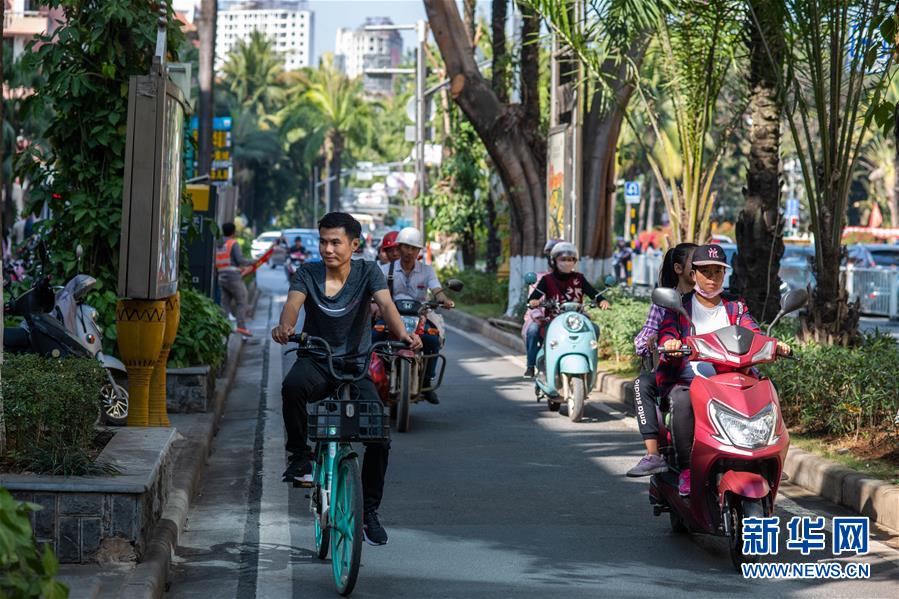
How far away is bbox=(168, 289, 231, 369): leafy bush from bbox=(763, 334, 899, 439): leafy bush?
15.7ft

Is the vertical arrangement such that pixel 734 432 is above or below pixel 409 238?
below

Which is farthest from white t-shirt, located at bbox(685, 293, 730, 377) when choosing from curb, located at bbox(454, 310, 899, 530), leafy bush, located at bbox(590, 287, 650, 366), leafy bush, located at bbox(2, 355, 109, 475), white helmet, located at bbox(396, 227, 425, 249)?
leafy bush, located at bbox(590, 287, 650, 366)

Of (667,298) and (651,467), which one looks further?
(651,467)

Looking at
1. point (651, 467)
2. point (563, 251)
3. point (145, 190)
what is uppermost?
point (145, 190)

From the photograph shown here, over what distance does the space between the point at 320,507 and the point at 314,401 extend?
20.1 inches

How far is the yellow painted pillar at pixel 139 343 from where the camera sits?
9.54m

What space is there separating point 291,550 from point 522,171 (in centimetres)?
1704

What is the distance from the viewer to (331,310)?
7.12m

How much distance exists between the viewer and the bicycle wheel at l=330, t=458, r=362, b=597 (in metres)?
6.37

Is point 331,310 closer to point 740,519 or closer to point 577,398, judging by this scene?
point 740,519

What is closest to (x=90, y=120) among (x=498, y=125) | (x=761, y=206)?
(x=761, y=206)

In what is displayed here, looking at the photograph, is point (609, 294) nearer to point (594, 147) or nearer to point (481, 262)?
point (594, 147)

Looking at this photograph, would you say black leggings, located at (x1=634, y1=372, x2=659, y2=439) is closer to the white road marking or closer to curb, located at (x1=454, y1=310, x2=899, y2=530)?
curb, located at (x1=454, y1=310, x2=899, y2=530)

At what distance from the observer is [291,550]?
7.66m
